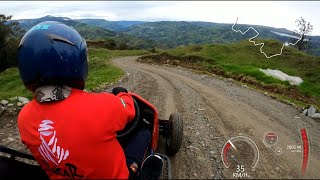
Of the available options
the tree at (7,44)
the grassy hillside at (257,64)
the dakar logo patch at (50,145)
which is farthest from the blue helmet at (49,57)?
the tree at (7,44)

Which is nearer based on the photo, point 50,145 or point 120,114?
point 50,145

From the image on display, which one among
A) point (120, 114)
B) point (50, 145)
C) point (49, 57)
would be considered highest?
point (49, 57)

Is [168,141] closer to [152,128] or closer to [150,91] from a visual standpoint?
[152,128]

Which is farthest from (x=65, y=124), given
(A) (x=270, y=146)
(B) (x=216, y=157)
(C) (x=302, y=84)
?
(C) (x=302, y=84)

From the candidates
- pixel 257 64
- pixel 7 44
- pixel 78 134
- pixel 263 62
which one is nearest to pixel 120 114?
pixel 78 134
